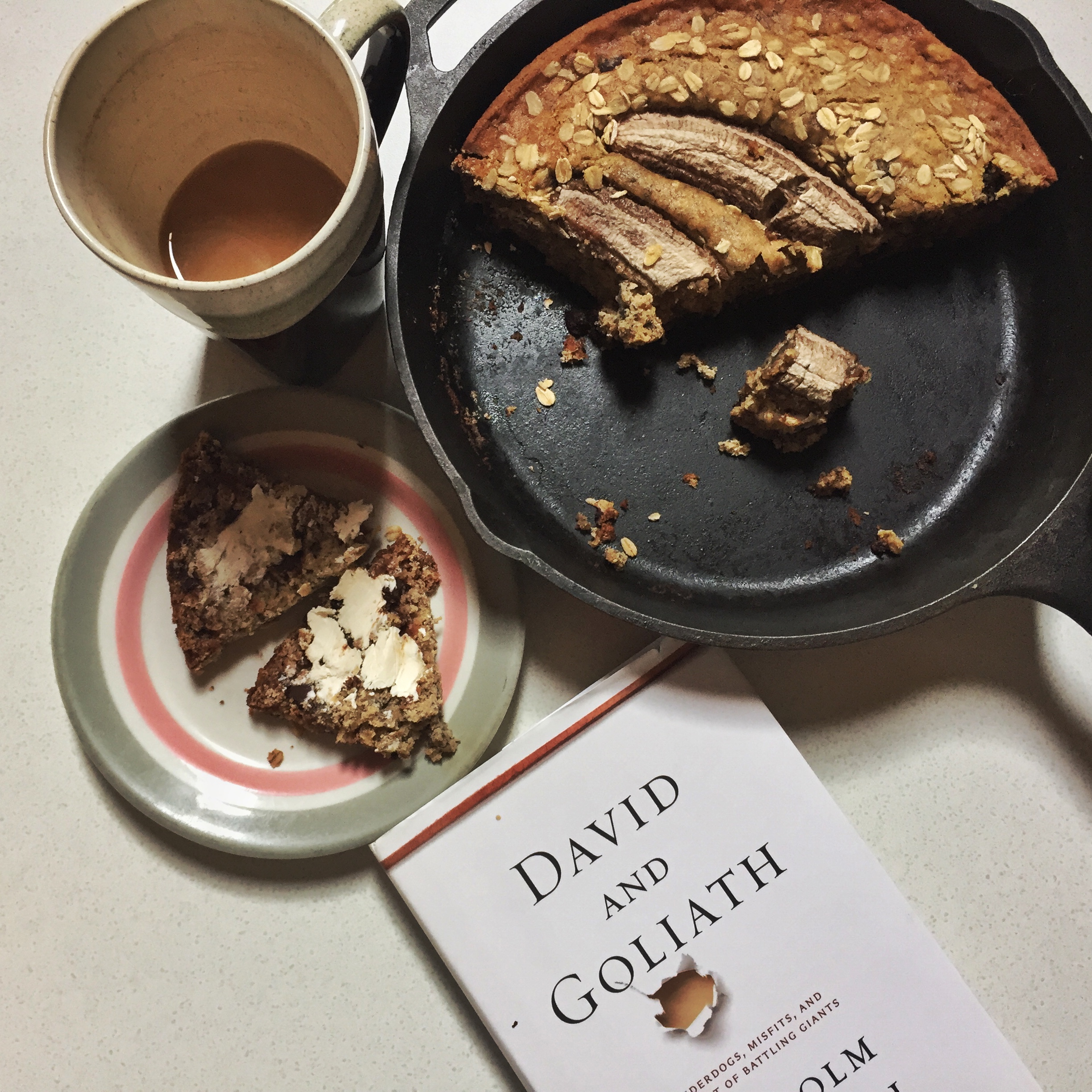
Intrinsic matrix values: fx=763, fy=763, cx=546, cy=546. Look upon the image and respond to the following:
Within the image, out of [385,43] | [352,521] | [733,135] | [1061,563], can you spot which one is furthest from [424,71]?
[1061,563]

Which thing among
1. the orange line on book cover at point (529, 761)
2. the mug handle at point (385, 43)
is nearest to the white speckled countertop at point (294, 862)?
the orange line on book cover at point (529, 761)

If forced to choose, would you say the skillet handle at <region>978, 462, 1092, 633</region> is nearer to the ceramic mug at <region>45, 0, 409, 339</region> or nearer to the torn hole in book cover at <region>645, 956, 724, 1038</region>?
the torn hole in book cover at <region>645, 956, 724, 1038</region>

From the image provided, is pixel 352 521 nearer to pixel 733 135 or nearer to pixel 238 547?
pixel 238 547

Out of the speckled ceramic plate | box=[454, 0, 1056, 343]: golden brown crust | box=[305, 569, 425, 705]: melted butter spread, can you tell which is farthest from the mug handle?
box=[305, 569, 425, 705]: melted butter spread

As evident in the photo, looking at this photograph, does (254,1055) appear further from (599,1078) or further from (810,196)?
(810,196)

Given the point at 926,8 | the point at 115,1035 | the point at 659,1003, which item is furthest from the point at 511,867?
the point at 926,8

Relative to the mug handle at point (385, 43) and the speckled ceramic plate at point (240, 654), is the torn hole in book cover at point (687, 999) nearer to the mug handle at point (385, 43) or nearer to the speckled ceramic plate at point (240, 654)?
the speckled ceramic plate at point (240, 654)
